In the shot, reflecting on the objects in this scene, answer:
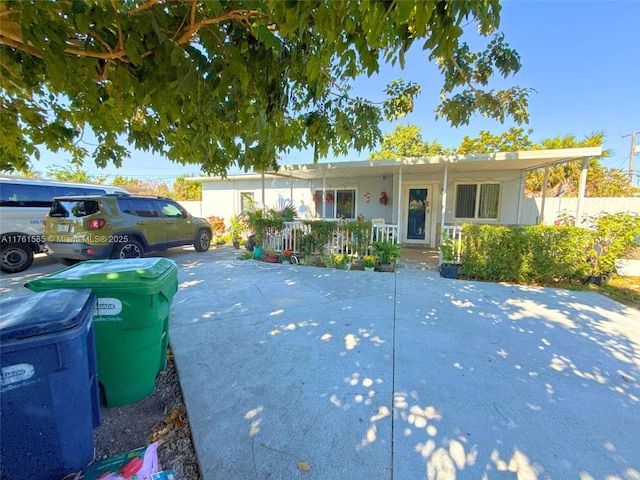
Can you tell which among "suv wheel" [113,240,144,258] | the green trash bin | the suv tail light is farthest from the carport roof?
the green trash bin

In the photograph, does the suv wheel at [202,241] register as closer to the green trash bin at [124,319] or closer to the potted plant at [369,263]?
the potted plant at [369,263]

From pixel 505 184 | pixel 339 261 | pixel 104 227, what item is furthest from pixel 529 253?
pixel 104 227

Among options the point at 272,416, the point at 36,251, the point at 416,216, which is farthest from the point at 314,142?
the point at 36,251

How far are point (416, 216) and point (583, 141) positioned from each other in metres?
11.3

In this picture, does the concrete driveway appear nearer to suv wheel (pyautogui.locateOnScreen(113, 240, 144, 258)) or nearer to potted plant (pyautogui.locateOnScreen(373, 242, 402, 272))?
potted plant (pyautogui.locateOnScreen(373, 242, 402, 272))

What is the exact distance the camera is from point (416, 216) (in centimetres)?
962

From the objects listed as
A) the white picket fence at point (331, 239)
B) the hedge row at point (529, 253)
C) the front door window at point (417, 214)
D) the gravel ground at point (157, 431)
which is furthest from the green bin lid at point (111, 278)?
the front door window at point (417, 214)

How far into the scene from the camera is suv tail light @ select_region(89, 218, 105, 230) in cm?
579

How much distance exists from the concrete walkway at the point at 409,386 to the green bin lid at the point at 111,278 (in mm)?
1017

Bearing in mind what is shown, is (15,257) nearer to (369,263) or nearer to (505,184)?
(369,263)

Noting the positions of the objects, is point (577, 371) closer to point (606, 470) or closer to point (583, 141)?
point (606, 470)

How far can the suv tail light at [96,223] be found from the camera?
5788 millimetres

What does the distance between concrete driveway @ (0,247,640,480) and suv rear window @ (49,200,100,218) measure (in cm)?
327

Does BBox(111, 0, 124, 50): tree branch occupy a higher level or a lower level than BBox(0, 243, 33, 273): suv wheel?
higher
